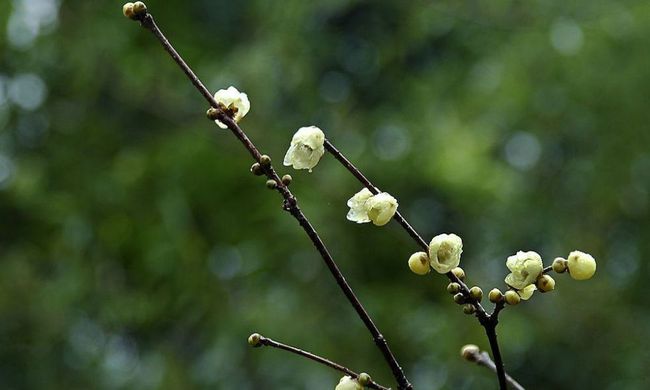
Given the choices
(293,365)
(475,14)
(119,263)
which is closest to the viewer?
(293,365)

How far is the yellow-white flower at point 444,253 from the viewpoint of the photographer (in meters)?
0.66

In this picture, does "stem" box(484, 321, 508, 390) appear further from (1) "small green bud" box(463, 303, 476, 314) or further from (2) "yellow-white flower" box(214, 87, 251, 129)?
(2) "yellow-white flower" box(214, 87, 251, 129)

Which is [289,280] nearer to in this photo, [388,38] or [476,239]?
[476,239]

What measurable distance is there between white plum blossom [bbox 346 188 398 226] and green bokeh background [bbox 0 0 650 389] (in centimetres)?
183

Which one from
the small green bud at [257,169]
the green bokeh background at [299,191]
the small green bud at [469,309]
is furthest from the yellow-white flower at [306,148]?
the green bokeh background at [299,191]

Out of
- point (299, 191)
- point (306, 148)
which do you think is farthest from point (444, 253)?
point (299, 191)

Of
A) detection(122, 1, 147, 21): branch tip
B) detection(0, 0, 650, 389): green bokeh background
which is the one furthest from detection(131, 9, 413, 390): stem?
detection(0, 0, 650, 389): green bokeh background

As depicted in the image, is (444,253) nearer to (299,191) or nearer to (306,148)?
(306,148)

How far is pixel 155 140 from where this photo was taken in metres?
2.83

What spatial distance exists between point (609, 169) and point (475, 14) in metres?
0.70

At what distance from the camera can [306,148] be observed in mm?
712

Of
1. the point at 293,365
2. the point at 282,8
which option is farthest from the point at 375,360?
the point at 282,8

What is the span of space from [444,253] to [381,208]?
2.1 inches

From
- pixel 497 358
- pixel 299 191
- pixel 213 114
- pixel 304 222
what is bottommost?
pixel 497 358
